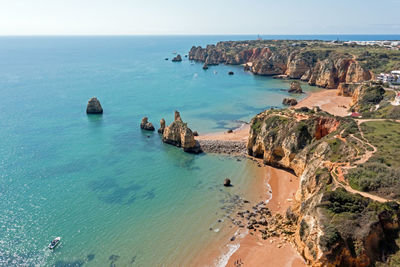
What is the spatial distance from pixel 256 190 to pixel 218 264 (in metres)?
15.0

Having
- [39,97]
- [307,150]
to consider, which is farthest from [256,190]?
[39,97]

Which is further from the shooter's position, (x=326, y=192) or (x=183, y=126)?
(x=183, y=126)

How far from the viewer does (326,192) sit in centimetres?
2638

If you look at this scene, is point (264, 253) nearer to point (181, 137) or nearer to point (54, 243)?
point (54, 243)

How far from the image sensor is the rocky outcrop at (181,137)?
173 ft

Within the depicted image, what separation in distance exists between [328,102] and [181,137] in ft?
178

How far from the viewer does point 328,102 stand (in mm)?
84562

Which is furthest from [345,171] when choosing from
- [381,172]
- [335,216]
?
[335,216]

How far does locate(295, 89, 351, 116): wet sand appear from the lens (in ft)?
250

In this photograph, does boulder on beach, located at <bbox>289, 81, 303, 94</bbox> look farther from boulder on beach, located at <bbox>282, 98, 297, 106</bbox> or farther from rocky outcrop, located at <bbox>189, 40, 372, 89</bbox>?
boulder on beach, located at <bbox>282, 98, 297, 106</bbox>

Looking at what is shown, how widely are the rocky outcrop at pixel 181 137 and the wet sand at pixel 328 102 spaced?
4225 centimetres

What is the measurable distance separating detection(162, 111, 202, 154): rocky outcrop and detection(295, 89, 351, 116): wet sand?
42246 millimetres

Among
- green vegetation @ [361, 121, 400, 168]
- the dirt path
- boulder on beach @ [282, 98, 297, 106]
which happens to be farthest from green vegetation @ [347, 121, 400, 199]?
boulder on beach @ [282, 98, 297, 106]

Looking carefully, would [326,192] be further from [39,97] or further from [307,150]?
[39,97]
